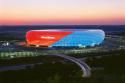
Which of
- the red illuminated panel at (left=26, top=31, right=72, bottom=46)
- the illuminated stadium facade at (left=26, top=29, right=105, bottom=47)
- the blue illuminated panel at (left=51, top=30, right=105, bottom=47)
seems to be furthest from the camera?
the red illuminated panel at (left=26, top=31, right=72, bottom=46)

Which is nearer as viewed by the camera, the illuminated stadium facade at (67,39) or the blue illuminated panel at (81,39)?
the blue illuminated panel at (81,39)

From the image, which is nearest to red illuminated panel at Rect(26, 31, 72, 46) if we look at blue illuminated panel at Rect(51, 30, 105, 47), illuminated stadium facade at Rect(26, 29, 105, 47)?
illuminated stadium facade at Rect(26, 29, 105, 47)

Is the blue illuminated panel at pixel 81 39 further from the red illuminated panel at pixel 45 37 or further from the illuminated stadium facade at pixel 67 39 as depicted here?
the red illuminated panel at pixel 45 37

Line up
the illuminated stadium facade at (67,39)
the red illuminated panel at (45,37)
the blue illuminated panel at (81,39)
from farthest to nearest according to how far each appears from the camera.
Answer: the red illuminated panel at (45,37), the illuminated stadium facade at (67,39), the blue illuminated panel at (81,39)

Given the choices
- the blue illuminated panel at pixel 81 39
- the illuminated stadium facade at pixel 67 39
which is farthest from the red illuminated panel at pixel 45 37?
the blue illuminated panel at pixel 81 39

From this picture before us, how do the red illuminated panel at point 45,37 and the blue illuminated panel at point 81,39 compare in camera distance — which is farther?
the red illuminated panel at point 45,37

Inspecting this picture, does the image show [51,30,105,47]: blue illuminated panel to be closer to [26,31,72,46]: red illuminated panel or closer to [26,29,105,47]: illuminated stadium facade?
[26,29,105,47]: illuminated stadium facade

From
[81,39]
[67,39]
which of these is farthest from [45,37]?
[81,39]

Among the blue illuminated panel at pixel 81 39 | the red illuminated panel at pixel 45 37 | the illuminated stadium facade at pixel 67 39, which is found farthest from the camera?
the red illuminated panel at pixel 45 37

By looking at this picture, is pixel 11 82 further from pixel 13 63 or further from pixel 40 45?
pixel 40 45
